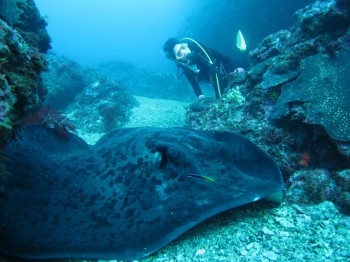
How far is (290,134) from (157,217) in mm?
3468

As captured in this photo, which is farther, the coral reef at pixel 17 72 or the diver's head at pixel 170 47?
the diver's head at pixel 170 47

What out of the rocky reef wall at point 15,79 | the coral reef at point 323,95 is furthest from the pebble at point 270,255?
the rocky reef wall at point 15,79

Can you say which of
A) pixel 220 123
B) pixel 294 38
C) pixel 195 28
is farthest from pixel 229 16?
pixel 220 123

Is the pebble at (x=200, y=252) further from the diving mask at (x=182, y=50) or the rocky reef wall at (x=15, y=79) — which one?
the diving mask at (x=182, y=50)

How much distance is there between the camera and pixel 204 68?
419 inches

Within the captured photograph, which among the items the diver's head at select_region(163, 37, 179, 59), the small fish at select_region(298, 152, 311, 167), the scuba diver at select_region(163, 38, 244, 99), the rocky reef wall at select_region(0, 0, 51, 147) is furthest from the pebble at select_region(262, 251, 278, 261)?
the diver's head at select_region(163, 37, 179, 59)

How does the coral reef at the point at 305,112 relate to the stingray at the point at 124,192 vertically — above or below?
above

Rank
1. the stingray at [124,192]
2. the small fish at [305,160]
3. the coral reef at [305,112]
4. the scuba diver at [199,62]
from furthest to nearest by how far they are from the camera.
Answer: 1. the scuba diver at [199,62]
2. the small fish at [305,160]
3. the coral reef at [305,112]
4. the stingray at [124,192]

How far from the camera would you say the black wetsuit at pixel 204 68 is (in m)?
9.81

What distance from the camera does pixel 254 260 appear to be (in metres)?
2.74

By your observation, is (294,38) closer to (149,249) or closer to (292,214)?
(292,214)

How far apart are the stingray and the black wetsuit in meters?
6.12

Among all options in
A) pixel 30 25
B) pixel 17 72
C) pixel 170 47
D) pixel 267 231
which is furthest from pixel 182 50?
pixel 267 231

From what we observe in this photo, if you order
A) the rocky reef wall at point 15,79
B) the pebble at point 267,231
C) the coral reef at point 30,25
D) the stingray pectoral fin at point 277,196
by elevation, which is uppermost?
the coral reef at point 30,25
